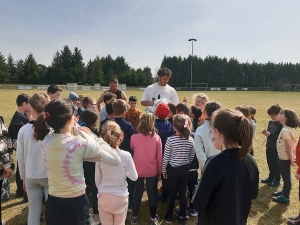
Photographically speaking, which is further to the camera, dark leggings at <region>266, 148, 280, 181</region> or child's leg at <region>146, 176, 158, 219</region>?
dark leggings at <region>266, 148, 280, 181</region>

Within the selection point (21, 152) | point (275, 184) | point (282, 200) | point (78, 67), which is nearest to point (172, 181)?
point (21, 152)

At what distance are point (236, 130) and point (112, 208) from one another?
78.7 inches

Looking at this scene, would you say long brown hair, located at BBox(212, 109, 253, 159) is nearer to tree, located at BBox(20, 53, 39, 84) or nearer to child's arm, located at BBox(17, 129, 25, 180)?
child's arm, located at BBox(17, 129, 25, 180)

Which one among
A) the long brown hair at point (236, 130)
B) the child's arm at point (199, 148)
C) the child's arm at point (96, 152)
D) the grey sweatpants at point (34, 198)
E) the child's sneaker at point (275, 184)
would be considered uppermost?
the long brown hair at point (236, 130)

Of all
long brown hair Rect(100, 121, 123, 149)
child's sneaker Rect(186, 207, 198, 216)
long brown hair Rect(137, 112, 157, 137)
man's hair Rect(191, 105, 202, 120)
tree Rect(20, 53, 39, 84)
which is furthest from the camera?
tree Rect(20, 53, 39, 84)

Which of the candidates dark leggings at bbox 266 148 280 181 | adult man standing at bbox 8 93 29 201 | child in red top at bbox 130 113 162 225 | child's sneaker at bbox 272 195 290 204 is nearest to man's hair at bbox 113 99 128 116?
child in red top at bbox 130 113 162 225

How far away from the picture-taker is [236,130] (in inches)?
74.5

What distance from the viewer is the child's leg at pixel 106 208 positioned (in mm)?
3113

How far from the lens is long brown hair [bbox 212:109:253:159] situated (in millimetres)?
1892

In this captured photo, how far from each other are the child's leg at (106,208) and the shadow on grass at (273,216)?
262cm

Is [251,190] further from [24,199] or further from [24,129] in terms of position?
[24,199]

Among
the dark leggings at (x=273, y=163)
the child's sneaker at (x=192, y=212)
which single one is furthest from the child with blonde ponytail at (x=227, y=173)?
the dark leggings at (x=273, y=163)

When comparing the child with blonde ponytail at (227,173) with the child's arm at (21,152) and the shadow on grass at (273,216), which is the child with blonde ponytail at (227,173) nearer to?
the child's arm at (21,152)

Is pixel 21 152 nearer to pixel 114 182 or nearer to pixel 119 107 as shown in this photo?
pixel 114 182
